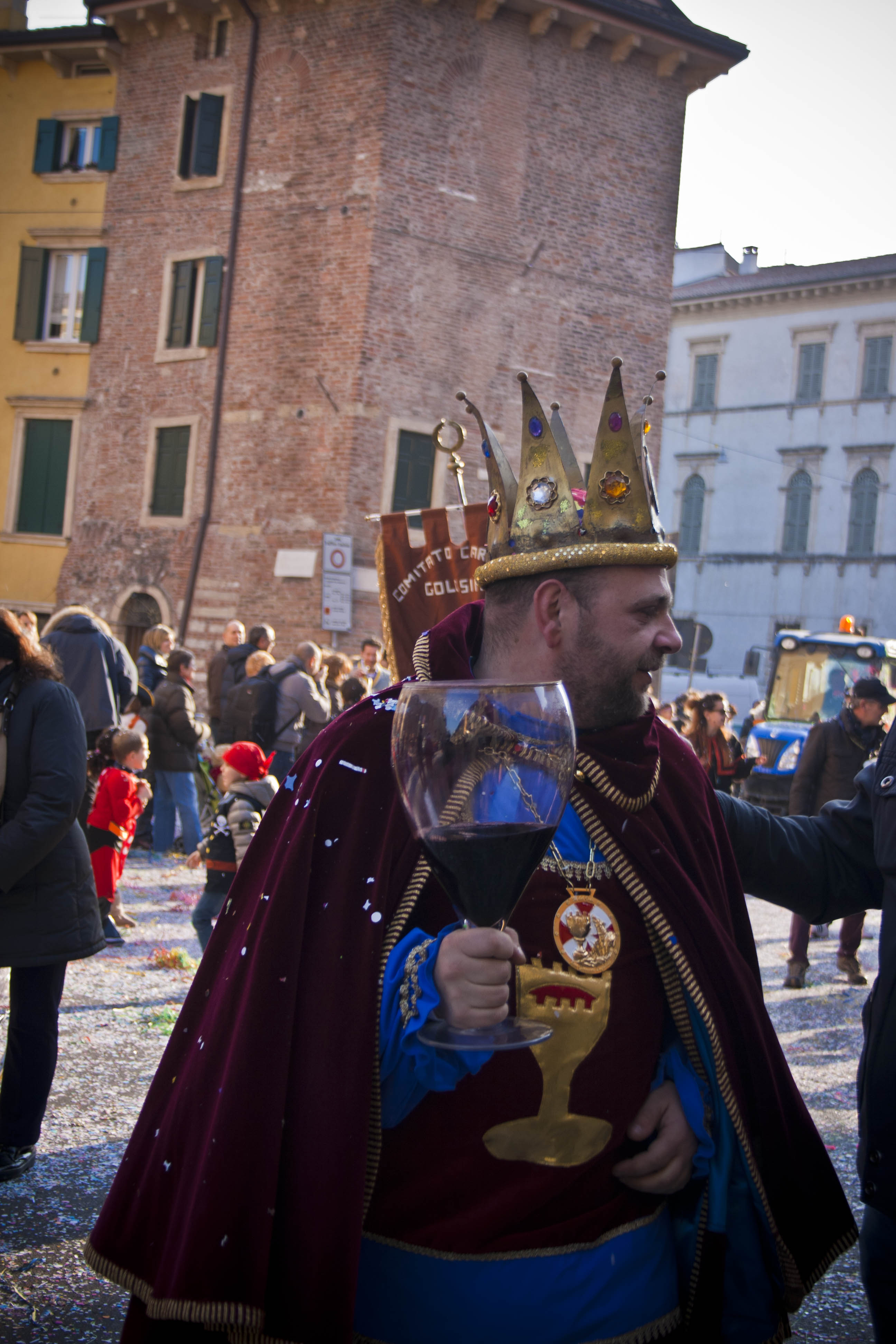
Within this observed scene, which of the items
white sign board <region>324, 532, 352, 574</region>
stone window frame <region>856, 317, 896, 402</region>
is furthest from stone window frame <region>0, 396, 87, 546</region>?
stone window frame <region>856, 317, 896, 402</region>

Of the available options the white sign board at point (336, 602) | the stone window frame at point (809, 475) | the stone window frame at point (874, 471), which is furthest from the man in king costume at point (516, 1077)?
the stone window frame at point (809, 475)

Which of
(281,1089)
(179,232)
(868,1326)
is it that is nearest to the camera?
(281,1089)

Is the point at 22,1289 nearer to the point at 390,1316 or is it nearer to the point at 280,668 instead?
the point at 390,1316

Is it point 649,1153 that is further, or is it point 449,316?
point 449,316

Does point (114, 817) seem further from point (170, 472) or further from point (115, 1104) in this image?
point (170, 472)

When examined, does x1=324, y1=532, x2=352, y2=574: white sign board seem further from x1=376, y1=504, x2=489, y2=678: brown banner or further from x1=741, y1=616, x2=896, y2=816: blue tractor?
x1=376, y1=504, x2=489, y2=678: brown banner

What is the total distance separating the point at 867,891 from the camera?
2467 millimetres

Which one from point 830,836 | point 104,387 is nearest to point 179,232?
point 104,387

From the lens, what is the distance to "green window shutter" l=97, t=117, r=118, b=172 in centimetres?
2188

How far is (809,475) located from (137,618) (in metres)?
24.6

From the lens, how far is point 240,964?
1737 millimetres

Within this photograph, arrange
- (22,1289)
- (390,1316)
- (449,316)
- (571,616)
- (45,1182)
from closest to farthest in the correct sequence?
(390,1316), (571,616), (22,1289), (45,1182), (449,316)

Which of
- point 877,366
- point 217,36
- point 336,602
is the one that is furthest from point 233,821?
point 877,366

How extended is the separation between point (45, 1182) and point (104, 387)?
782 inches
